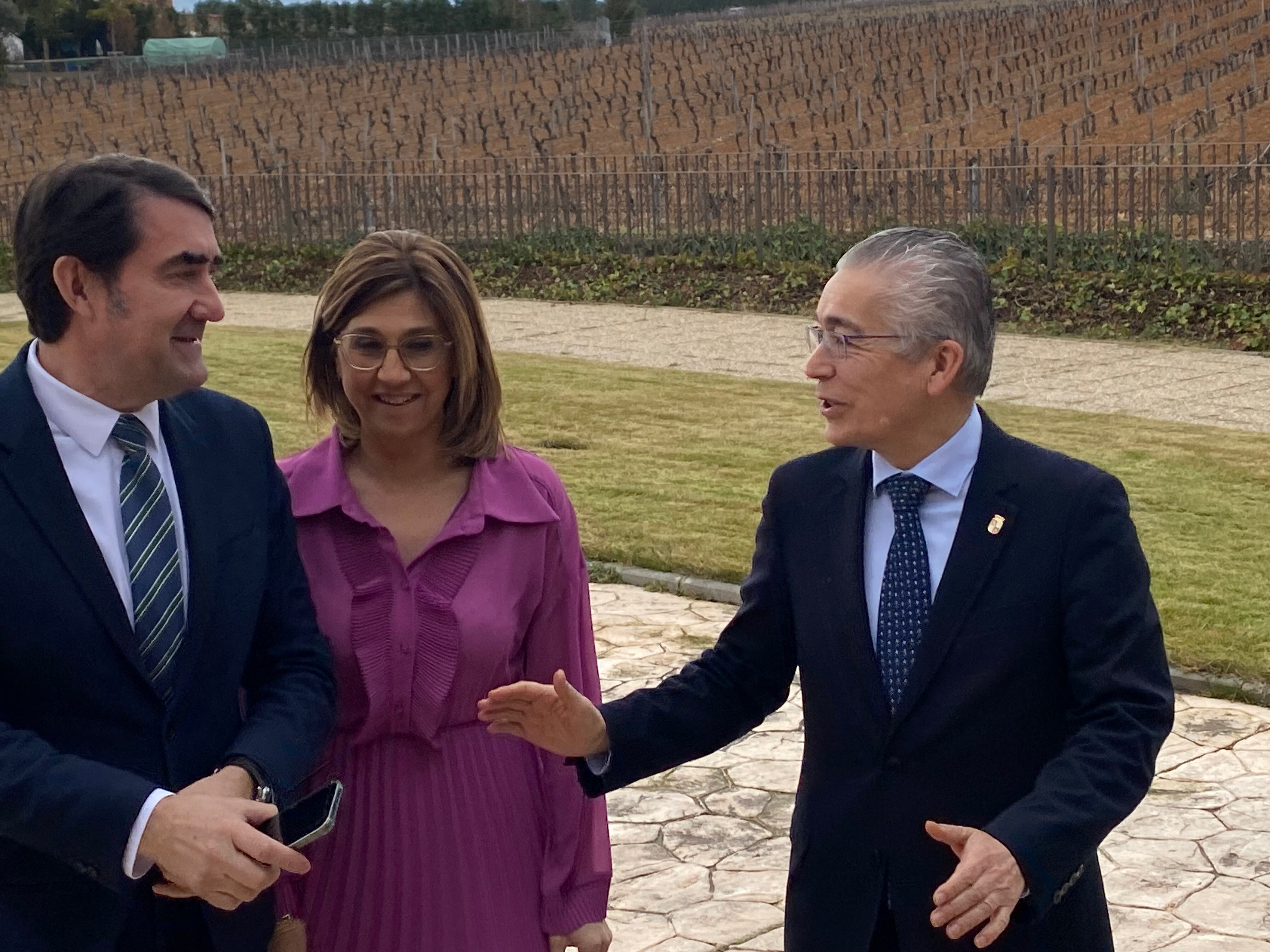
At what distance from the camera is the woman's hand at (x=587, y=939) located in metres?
2.93

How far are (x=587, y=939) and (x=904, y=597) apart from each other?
90 cm

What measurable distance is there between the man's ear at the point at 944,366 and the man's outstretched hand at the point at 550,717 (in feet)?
2.45

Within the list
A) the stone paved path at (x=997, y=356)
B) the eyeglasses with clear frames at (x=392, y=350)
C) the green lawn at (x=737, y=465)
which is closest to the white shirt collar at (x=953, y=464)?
the eyeglasses with clear frames at (x=392, y=350)

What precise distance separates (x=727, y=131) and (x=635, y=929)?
34577mm

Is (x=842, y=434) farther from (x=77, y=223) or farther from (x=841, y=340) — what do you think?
(x=77, y=223)

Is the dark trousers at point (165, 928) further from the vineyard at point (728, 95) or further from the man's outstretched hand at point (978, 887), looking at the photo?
the vineyard at point (728, 95)

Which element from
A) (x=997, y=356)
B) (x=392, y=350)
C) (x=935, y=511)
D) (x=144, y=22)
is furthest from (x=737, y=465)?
(x=144, y=22)

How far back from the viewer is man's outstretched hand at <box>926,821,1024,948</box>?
2.25 m

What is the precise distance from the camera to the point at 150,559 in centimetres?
245

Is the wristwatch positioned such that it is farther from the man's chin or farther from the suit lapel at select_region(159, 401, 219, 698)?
the man's chin

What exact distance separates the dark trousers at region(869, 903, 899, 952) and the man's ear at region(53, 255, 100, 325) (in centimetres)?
154

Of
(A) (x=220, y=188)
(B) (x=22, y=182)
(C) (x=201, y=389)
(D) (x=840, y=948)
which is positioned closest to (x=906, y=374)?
(D) (x=840, y=948)

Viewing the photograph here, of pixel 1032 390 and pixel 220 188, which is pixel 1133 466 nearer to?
pixel 1032 390

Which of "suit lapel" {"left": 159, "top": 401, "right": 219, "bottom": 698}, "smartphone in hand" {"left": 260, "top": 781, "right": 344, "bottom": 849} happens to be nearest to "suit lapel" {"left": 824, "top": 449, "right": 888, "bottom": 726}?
"smartphone in hand" {"left": 260, "top": 781, "right": 344, "bottom": 849}
